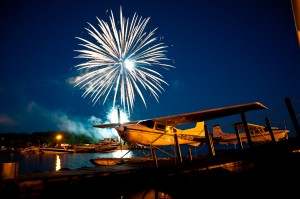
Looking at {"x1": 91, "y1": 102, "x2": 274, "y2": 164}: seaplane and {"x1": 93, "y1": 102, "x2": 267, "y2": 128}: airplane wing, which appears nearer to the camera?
{"x1": 93, "y1": 102, "x2": 267, "y2": 128}: airplane wing

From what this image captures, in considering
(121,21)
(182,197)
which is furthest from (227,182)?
(121,21)

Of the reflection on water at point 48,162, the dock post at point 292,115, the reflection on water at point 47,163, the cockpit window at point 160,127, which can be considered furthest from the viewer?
the reflection on water at point 48,162

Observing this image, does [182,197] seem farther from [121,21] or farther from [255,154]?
[121,21]

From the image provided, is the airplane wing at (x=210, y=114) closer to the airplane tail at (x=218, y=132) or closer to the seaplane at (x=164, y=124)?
the seaplane at (x=164, y=124)

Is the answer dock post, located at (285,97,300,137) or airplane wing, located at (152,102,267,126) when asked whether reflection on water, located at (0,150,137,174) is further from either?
dock post, located at (285,97,300,137)

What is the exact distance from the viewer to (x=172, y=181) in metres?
8.62

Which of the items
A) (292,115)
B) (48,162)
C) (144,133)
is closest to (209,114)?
(144,133)

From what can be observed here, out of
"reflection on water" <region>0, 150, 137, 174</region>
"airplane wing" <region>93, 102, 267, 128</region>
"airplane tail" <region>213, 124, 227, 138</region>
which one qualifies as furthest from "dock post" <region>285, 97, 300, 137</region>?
"airplane tail" <region>213, 124, 227, 138</region>

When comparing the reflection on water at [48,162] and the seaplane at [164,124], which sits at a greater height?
the seaplane at [164,124]

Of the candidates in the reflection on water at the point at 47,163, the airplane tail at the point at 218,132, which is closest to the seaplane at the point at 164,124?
the reflection on water at the point at 47,163

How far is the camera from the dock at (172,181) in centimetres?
598

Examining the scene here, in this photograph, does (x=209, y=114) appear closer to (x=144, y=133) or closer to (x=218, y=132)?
(x=144, y=133)

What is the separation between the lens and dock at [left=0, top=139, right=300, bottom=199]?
19.6 feet

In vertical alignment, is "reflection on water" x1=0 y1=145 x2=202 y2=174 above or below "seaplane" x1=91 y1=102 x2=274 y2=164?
below
